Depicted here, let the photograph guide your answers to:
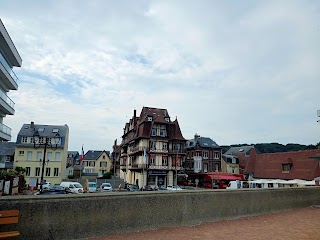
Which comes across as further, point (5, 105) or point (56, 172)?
point (56, 172)

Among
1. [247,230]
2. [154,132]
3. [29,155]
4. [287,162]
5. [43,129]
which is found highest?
[43,129]

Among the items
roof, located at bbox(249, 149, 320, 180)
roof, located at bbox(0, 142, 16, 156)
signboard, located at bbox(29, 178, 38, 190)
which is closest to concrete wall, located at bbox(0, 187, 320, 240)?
signboard, located at bbox(29, 178, 38, 190)

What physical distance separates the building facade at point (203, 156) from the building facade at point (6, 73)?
37047 millimetres

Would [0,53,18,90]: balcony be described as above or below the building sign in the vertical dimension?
above

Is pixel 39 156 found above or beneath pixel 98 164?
above

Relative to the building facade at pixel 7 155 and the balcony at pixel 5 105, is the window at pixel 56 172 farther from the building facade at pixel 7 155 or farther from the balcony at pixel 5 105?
the balcony at pixel 5 105

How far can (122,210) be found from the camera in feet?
22.3

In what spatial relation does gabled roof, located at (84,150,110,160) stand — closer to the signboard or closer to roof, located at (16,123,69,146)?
roof, located at (16,123,69,146)

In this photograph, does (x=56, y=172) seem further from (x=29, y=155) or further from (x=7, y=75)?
(x=7, y=75)

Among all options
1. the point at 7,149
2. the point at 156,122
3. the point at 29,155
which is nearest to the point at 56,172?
the point at 29,155

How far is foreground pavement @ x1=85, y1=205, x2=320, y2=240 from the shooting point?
21.5 ft

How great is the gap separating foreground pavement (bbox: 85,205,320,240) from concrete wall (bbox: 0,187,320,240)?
0.81 ft

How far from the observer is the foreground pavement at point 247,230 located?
6.57 meters

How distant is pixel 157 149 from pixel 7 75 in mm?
26824
